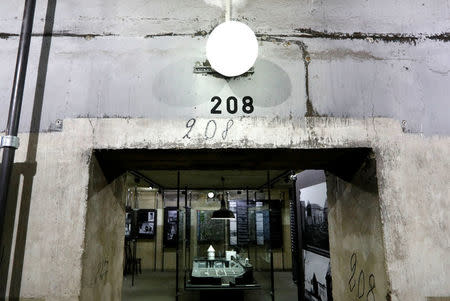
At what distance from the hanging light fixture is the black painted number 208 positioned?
154 millimetres

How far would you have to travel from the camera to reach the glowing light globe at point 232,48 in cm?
166

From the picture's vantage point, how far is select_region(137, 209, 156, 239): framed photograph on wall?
12.5m

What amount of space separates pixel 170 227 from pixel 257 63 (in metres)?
11.7

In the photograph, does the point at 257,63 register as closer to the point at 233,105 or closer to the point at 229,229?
the point at 233,105

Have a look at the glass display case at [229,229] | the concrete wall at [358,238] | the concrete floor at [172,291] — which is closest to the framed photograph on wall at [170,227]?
the glass display case at [229,229]

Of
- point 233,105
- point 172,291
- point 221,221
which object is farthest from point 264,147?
point 221,221

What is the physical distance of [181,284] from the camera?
31.8 feet

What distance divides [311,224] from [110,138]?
3.82 metres

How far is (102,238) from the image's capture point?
6.47 feet

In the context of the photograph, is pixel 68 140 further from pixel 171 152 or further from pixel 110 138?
pixel 171 152

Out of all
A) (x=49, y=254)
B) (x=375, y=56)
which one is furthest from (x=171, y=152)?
(x=375, y=56)

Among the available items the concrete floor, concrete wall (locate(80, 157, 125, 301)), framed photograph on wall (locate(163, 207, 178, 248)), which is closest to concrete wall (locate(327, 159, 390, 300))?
concrete wall (locate(80, 157, 125, 301))

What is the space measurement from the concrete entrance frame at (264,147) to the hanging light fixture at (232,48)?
0.98 ft

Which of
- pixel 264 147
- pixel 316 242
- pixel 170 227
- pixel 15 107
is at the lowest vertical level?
pixel 316 242
